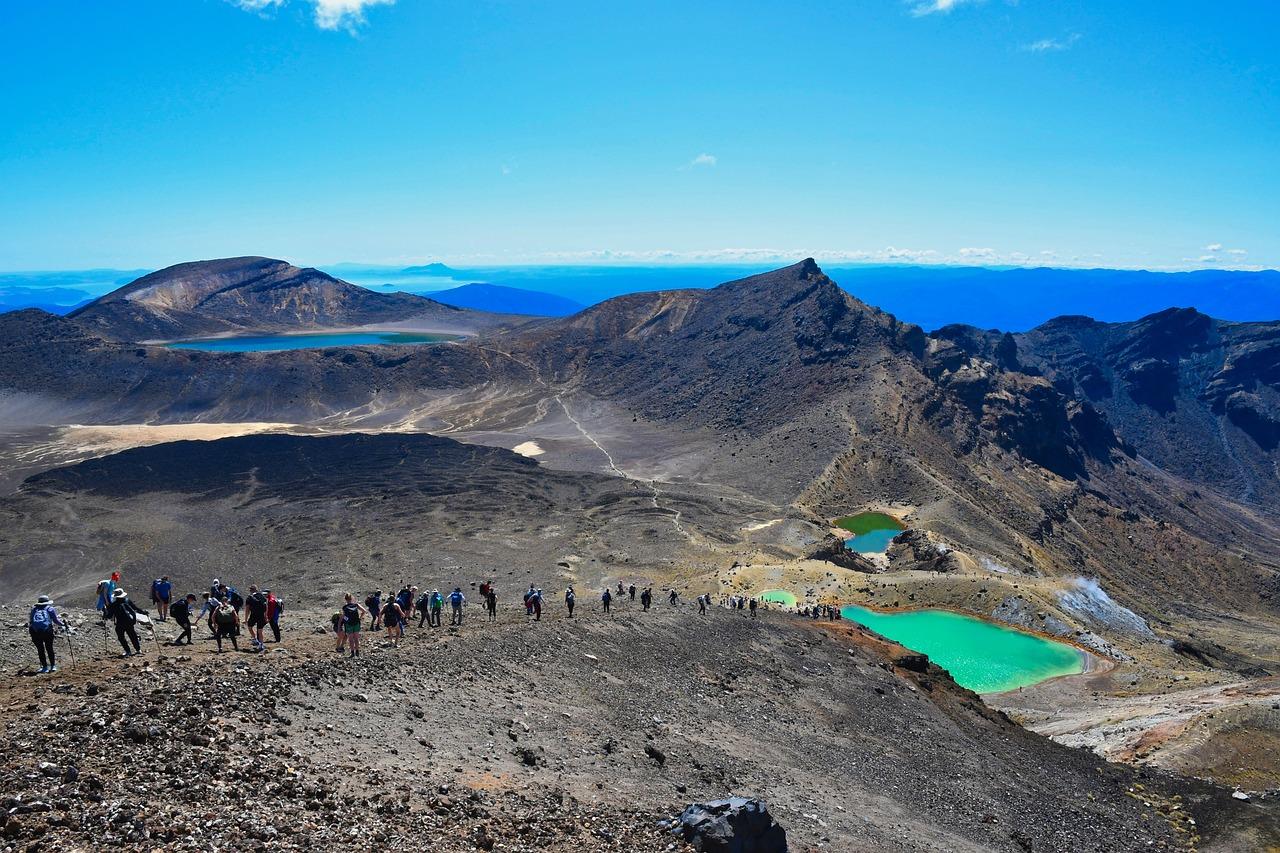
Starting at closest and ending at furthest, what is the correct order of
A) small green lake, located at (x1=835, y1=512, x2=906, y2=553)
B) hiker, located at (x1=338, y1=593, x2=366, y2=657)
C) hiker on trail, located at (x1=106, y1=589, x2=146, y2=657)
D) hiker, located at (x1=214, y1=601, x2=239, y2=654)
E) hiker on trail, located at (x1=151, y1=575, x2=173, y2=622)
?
hiker on trail, located at (x1=106, y1=589, x2=146, y2=657) < hiker, located at (x1=214, y1=601, x2=239, y2=654) < hiker, located at (x1=338, y1=593, x2=366, y2=657) < hiker on trail, located at (x1=151, y1=575, x2=173, y2=622) < small green lake, located at (x1=835, y1=512, x2=906, y2=553)

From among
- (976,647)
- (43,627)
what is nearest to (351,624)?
(43,627)

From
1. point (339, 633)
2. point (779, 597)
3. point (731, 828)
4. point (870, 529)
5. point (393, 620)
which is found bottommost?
point (870, 529)

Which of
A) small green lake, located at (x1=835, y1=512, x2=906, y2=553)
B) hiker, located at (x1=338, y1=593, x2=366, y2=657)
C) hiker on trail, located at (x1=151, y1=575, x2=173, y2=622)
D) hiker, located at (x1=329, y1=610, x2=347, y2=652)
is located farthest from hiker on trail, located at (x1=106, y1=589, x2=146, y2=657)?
small green lake, located at (x1=835, y1=512, x2=906, y2=553)

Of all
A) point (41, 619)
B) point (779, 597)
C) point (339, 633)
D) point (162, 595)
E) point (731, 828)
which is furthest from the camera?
point (779, 597)

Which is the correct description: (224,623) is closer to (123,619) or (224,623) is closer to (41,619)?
(123,619)

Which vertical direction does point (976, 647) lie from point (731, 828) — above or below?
below

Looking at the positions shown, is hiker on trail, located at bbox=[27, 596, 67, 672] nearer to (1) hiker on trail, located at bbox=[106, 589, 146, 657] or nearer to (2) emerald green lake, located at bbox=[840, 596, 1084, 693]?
(1) hiker on trail, located at bbox=[106, 589, 146, 657]
